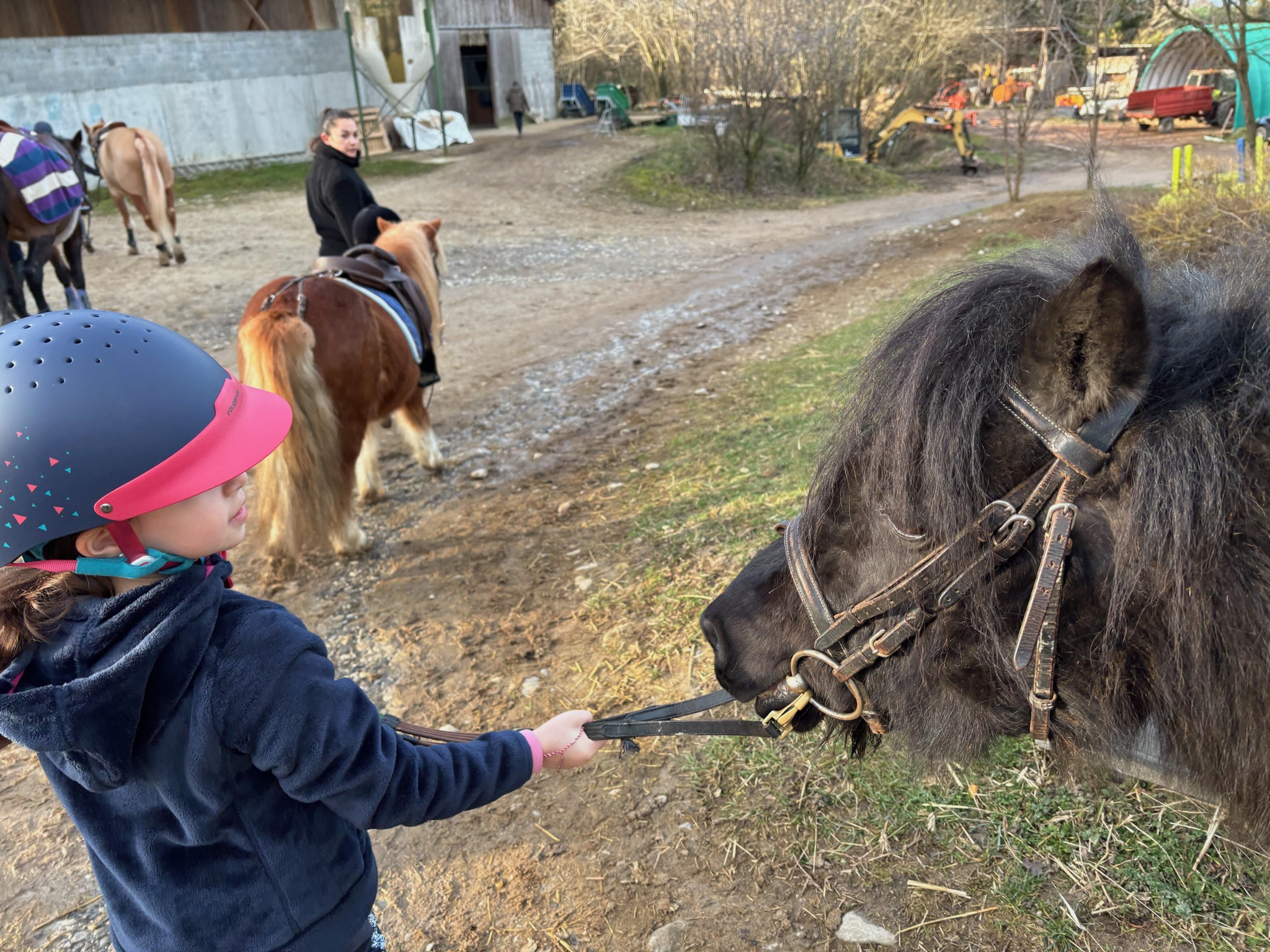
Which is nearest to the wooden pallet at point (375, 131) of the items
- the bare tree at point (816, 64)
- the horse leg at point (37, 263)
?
the bare tree at point (816, 64)

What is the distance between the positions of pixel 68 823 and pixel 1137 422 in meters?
3.58

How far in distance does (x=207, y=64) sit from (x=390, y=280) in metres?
19.0

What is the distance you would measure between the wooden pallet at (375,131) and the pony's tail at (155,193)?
456 inches

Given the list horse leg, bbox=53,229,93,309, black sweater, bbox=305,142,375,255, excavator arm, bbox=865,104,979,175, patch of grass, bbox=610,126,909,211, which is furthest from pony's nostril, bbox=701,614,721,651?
excavator arm, bbox=865,104,979,175

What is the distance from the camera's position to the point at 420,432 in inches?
225

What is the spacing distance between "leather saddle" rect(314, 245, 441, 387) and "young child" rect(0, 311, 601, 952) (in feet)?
12.3

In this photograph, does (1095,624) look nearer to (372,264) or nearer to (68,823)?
(68,823)

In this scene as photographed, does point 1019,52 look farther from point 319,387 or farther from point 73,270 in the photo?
point 319,387

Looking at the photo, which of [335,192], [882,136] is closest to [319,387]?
[335,192]

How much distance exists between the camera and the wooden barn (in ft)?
58.2

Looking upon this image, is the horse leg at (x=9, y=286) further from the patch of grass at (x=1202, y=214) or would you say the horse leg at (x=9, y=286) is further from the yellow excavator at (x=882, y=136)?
the yellow excavator at (x=882, y=136)

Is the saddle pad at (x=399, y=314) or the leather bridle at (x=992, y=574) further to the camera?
the saddle pad at (x=399, y=314)

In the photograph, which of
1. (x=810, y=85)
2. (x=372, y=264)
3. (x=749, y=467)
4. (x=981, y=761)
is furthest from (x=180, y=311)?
(x=810, y=85)

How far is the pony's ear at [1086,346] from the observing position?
135cm
